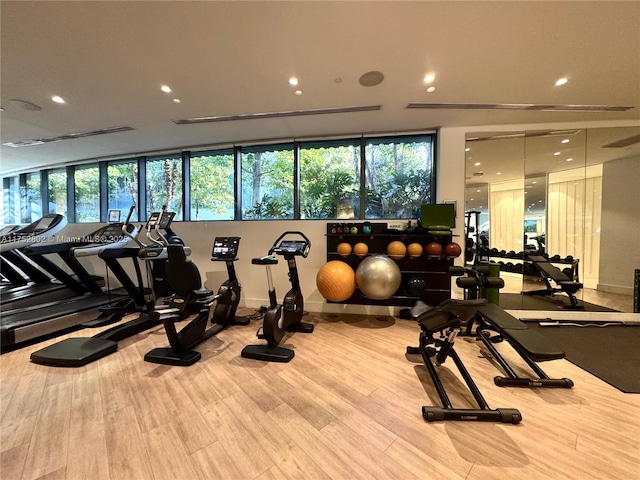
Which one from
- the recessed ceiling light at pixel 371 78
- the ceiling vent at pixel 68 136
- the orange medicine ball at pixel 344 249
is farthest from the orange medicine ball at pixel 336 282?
the ceiling vent at pixel 68 136

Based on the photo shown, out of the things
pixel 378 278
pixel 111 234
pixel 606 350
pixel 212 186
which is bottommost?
pixel 606 350

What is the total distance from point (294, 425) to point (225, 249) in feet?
8.74

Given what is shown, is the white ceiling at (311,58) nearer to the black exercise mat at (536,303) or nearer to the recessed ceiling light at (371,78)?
the recessed ceiling light at (371,78)

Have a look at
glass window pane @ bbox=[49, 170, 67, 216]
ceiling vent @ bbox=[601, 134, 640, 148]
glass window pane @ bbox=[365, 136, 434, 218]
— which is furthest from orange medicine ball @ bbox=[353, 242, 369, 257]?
glass window pane @ bbox=[49, 170, 67, 216]

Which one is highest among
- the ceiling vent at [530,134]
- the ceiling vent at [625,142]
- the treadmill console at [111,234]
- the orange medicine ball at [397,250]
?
the ceiling vent at [530,134]

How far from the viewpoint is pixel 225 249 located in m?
3.72

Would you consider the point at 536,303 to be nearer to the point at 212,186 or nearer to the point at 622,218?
the point at 622,218

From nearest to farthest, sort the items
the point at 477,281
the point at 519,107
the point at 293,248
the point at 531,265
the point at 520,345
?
the point at 520,345 → the point at 477,281 → the point at 293,248 → the point at 519,107 → the point at 531,265

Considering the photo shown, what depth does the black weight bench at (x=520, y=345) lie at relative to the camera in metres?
1.83

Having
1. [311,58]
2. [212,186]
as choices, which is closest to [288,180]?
[212,186]

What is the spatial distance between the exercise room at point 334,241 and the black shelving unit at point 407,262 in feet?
0.13

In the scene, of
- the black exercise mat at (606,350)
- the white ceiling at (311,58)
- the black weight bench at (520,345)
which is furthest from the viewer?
the black exercise mat at (606,350)

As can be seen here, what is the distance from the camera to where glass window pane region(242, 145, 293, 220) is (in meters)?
4.77

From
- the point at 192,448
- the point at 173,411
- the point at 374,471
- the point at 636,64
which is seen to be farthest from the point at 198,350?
the point at 636,64
